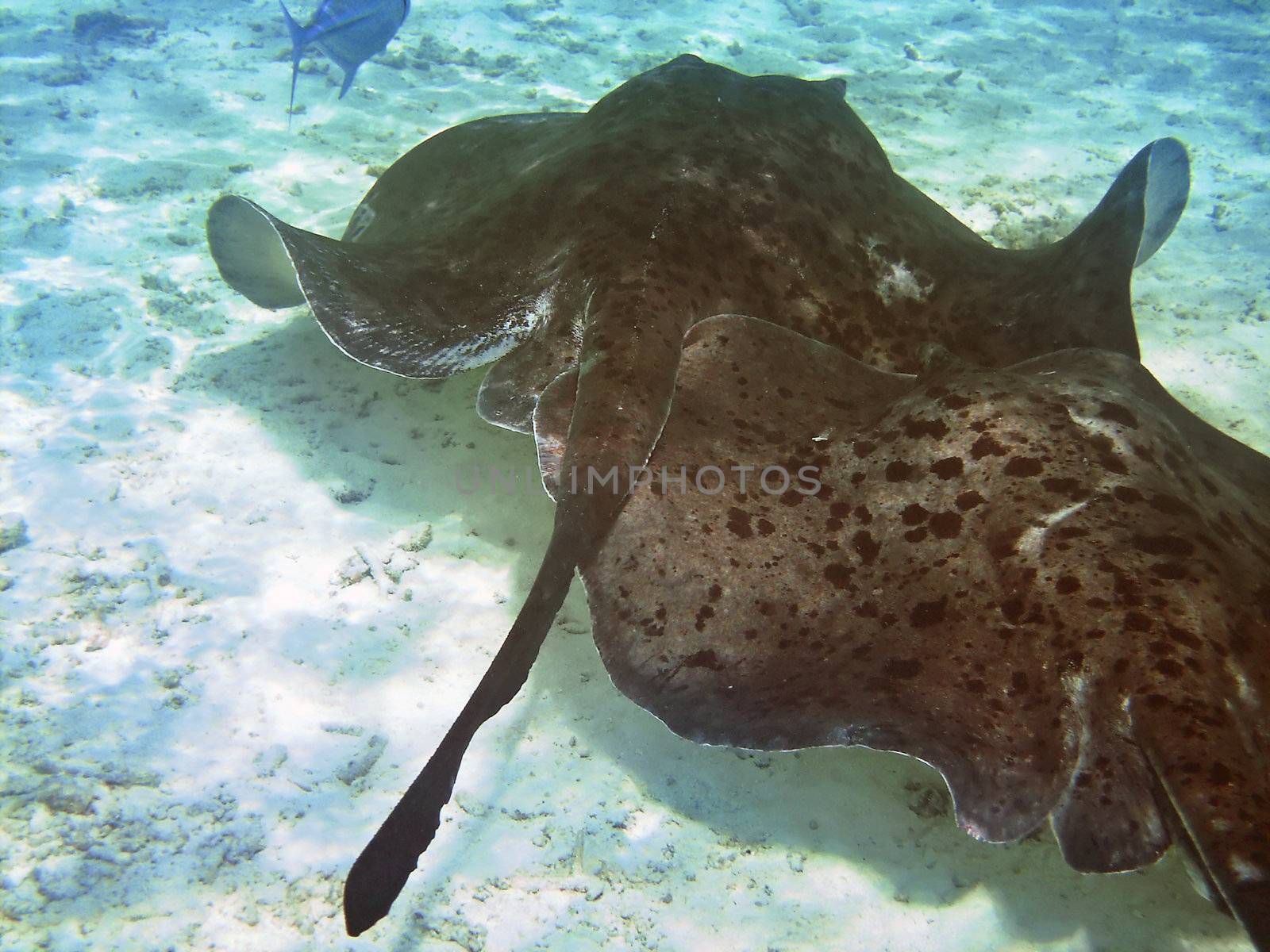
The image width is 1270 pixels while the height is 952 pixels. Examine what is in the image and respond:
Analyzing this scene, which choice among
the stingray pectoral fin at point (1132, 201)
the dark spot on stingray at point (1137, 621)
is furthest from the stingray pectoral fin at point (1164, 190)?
the dark spot on stingray at point (1137, 621)

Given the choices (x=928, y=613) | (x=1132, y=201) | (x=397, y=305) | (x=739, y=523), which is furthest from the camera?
(x=397, y=305)

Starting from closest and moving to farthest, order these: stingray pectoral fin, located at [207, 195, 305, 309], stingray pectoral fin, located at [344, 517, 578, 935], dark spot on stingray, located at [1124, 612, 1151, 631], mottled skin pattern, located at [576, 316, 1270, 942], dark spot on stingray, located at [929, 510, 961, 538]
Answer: stingray pectoral fin, located at [344, 517, 578, 935] < mottled skin pattern, located at [576, 316, 1270, 942] < dark spot on stingray, located at [1124, 612, 1151, 631] < dark spot on stingray, located at [929, 510, 961, 538] < stingray pectoral fin, located at [207, 195, 305, 309]

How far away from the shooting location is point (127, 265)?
590 cm

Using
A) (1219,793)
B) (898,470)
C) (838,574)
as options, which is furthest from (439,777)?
(1219,793)

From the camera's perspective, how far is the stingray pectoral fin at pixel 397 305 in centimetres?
366

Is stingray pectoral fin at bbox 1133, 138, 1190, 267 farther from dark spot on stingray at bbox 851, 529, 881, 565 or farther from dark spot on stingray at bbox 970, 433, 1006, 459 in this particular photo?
dark spot on stingray at bbox 851, 529, 881, 565

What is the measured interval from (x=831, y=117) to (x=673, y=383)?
106 inches

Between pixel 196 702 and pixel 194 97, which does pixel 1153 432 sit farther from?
pixel 194 97

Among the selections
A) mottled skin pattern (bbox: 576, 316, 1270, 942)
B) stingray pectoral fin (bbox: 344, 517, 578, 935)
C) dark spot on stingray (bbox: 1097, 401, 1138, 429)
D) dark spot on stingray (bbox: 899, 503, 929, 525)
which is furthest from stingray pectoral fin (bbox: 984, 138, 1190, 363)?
stingray pectoral fin (bbox: 344, 517, 578, 935)

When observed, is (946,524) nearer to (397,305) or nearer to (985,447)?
(985,447)

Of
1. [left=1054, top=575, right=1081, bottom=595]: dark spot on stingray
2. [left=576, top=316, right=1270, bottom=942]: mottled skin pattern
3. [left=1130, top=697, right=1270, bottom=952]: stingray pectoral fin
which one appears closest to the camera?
[left=1130, top=697, right=1270, bottom=952]: stingray pectoral fin

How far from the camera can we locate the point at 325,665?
3.40 m

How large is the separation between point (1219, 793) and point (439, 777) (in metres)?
2.25

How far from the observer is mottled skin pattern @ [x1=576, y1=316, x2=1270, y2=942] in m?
2.11
